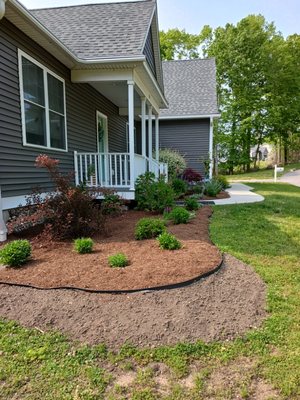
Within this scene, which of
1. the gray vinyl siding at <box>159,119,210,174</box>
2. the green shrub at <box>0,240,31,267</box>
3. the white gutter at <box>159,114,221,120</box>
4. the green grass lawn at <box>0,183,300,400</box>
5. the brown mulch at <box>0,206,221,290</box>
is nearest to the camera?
the green grass lawn at <box>0,183,300,400</box>

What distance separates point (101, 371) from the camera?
2.04 m

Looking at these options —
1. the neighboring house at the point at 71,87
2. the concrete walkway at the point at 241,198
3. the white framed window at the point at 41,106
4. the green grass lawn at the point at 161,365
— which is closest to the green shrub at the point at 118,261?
the green grass lawn at the point at 161,365

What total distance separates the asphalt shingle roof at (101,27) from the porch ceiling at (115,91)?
3.48 ft

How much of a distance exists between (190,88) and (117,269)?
14.5m

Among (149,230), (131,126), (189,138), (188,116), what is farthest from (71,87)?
(189,138)

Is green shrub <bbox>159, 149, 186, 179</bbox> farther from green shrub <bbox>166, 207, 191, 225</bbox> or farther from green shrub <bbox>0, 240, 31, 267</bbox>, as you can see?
green shrub <bbox>0, 240, 31, 267</bbox>

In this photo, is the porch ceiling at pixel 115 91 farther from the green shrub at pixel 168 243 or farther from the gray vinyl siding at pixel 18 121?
the green shrub at pixel 168 243

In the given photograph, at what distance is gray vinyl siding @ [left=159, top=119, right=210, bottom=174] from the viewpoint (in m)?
14.3

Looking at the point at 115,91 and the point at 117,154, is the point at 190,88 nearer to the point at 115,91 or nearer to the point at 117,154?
the point at 115,91

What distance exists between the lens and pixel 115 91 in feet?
30.0

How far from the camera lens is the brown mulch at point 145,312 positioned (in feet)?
7.77

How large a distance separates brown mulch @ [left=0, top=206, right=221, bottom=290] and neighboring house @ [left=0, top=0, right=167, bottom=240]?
1420 mm

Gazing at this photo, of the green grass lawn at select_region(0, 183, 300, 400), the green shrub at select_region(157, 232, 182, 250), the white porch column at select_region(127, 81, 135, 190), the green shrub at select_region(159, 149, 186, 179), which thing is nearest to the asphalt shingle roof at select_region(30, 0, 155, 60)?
the white porch column at select_region(127, 81, 135, 190)

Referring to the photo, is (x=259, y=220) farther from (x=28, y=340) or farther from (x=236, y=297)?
(x=28, y=340)
